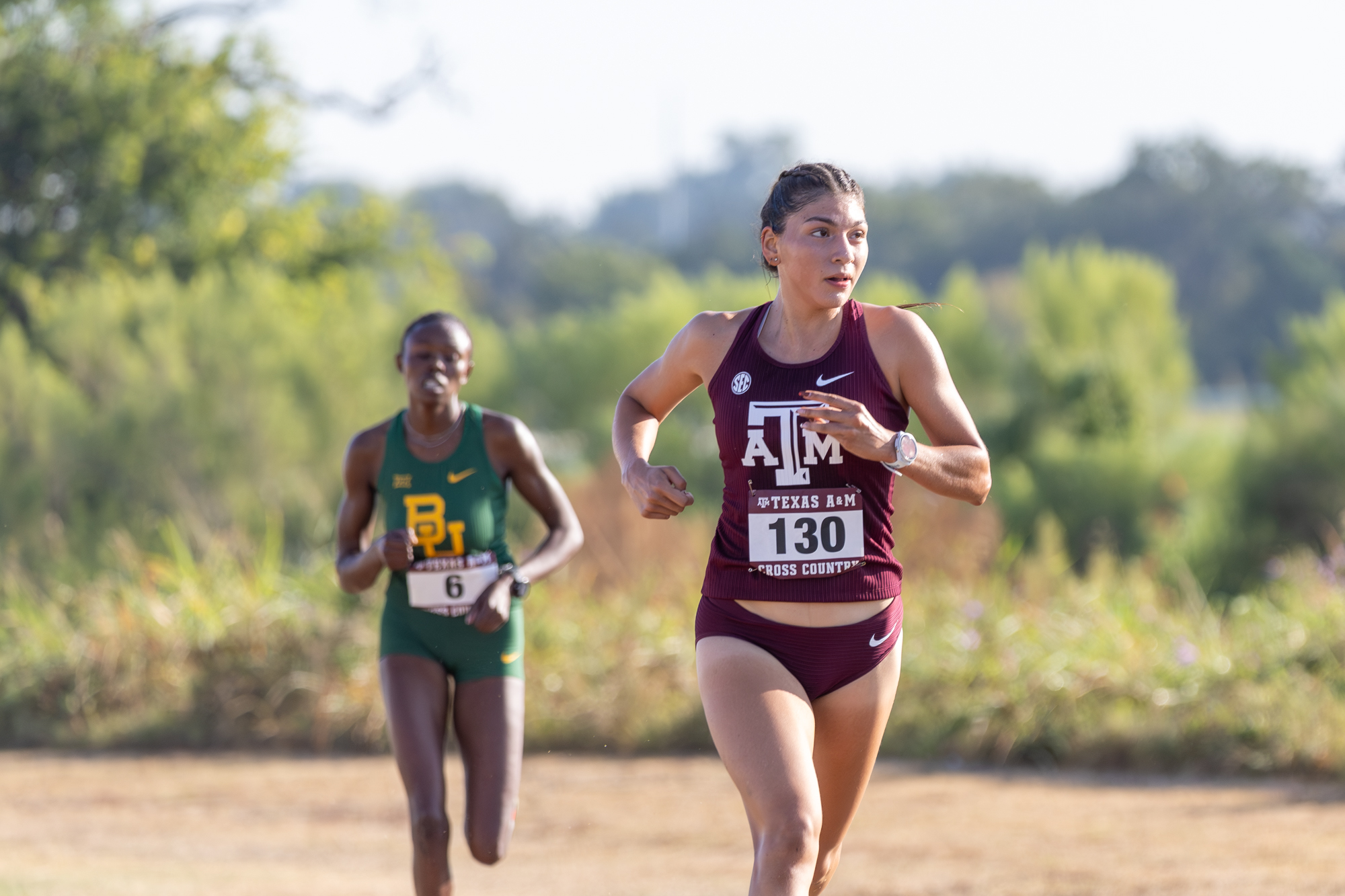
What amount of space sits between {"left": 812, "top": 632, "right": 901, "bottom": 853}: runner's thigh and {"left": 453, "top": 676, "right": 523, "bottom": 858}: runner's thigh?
148 cm

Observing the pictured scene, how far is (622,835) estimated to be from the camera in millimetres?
8594

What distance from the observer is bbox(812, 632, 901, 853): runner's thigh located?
4.09 meters

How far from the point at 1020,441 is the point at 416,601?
13190mm

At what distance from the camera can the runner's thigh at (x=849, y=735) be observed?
4.09 m

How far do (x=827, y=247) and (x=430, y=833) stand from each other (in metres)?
2.26

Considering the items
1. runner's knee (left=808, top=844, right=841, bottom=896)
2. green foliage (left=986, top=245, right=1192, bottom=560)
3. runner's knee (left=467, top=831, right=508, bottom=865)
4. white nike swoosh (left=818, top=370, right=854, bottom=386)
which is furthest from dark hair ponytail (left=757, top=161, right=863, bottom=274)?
green foliage (left=986, top=245, right=1192, bottom=560)

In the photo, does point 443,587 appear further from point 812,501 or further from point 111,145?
point 111,145

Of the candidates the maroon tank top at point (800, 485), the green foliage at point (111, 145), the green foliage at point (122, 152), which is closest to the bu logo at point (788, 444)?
the maroon tank top at point (800, 485)

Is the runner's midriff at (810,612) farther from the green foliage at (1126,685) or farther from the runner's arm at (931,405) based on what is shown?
the green foliage at (1126,685)

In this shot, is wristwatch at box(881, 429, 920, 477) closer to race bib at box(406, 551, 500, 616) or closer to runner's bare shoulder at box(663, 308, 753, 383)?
runner's bare shoulder at box(663, 308, 753, 383)

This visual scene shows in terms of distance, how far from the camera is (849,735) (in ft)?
13.5

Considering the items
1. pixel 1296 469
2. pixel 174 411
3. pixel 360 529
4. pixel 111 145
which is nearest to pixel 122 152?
pixel 111 145

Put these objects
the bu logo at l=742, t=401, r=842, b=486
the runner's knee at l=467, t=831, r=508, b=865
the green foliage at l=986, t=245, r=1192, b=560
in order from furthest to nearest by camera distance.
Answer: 1. the green foliage at l=986, t=245, r=1192, b=560
2. the runner's knee at l=467, t=831, r=508, b=865
3. the bu logo at l=742, t=401, r=842, b=486

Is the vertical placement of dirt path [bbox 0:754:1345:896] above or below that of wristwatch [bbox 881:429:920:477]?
below
